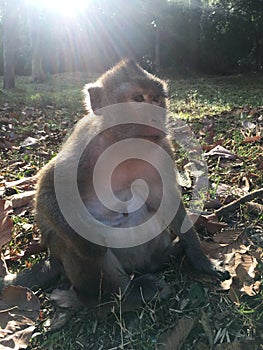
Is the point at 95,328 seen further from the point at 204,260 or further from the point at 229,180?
the point at 229,180

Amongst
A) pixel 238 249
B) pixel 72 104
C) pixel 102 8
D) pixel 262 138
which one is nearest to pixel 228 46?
pixel 102 8

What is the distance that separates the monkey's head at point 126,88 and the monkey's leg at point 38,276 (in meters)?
0.95

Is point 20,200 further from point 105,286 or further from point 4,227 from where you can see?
point 105,286

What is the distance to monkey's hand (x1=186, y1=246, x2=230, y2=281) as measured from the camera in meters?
2.44

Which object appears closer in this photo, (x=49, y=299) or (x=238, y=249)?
(x=49, y=299)

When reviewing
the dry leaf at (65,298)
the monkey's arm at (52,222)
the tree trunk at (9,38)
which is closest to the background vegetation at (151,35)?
the tree trunk at (9,38)

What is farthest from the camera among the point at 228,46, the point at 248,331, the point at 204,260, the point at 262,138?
the point at 228,46

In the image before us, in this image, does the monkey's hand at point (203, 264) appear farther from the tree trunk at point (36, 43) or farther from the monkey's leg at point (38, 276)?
the tree trunk at point (36, 43)

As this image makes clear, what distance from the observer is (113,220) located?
8.42ft

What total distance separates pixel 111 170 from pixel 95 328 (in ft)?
2.76

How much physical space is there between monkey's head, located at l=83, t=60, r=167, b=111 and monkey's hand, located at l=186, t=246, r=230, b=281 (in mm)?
868

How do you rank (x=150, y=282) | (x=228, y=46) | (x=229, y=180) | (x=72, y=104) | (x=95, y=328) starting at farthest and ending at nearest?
(x=228, y=46) < (x=72, y=104) < (x=229, y=180) < (x=150, y=282) < (x=95, y=328)

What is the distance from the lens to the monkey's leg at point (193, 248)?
2461mm

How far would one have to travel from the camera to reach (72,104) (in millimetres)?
10625
